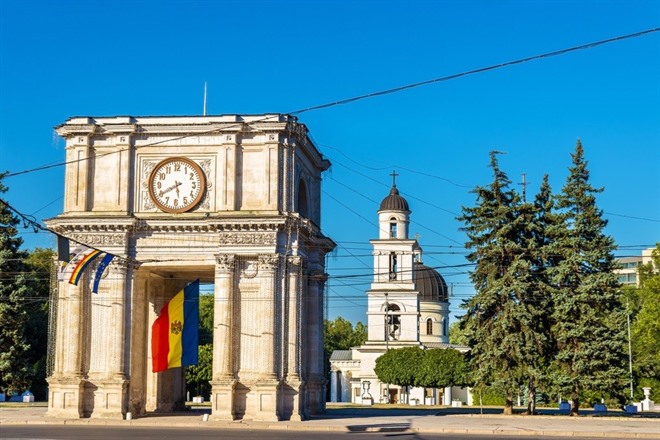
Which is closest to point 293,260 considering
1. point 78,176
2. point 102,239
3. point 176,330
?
point 176,330

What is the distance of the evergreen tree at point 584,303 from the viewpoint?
159 ft

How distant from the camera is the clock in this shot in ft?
140

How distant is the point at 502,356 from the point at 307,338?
981 cm

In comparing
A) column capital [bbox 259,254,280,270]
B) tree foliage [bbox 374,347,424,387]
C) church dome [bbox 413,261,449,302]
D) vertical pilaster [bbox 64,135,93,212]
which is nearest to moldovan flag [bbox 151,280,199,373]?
column capital [bbox 259,254,280,270]

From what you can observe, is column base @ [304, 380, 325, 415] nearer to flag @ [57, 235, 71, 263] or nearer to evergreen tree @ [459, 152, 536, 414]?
evergreen tree @ [459, 152, 536, 414]

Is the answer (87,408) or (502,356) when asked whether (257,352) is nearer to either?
(87,408)

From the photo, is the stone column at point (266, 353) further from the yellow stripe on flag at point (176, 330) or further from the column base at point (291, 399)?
the yellow stripe on flag at point (176, 330)

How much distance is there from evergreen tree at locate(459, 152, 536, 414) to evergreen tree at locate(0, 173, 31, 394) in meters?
26.3

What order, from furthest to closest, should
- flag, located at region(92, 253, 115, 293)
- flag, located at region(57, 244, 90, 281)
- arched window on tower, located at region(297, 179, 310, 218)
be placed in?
arched window on tower, located at region(297, 179, 310, 218) → flag, located at region(57, 244, 90, 281) → flag, located at region(92, 253, 115, 293)

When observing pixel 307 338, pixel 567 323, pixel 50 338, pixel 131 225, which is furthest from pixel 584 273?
pixel 50 338

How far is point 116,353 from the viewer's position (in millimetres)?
41594

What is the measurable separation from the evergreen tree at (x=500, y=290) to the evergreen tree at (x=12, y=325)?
86.3 feet

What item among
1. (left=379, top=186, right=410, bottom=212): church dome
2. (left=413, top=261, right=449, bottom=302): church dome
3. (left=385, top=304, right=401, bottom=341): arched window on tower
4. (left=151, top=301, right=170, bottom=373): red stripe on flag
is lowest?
(left=151, top=301, right=170, bottom=373): red stripe on flag

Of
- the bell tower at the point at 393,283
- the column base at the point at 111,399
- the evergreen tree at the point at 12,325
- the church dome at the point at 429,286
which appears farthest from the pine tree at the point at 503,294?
the church dome at the point at 429,286
